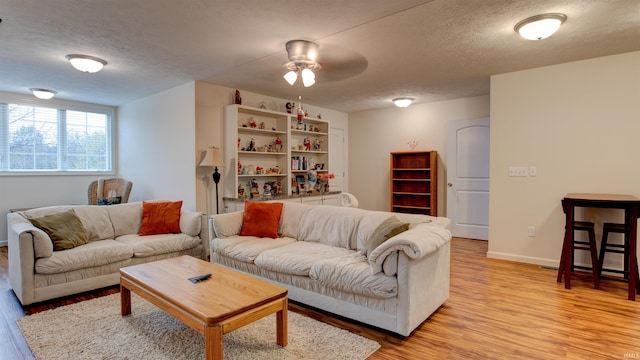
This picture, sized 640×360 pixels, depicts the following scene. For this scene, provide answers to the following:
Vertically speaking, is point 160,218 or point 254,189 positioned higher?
point 254,189

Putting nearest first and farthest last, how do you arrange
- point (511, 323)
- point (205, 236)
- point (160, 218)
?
point (511, 323) → point (160, 218) → point (205, 236)

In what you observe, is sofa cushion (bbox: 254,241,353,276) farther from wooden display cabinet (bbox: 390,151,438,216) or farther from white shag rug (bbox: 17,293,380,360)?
wooden display cabinet (bbox: 390,151,438,216)

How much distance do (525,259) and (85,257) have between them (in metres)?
4.92

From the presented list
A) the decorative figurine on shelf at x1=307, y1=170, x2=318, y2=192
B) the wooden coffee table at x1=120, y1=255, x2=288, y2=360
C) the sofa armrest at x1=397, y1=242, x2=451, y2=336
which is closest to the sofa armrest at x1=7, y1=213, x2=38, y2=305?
the wooden coffee table at x1=120, y1=255, x2=288, y2=360

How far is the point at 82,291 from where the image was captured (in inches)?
124

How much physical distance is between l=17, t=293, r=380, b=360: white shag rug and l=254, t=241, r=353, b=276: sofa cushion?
14.7 inches

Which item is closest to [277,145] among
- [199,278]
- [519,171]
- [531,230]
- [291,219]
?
[291,219]

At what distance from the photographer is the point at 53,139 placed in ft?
18.6

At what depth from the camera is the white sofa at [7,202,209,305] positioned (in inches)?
114

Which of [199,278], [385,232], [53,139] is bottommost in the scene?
Result: [199,278]

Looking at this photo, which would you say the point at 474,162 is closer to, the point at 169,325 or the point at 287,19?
the point at 287,19

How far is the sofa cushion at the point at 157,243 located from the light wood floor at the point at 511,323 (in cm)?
47

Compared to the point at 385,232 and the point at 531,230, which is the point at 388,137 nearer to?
the point at 531,230

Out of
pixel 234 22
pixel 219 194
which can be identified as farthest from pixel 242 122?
pixel 234 22
